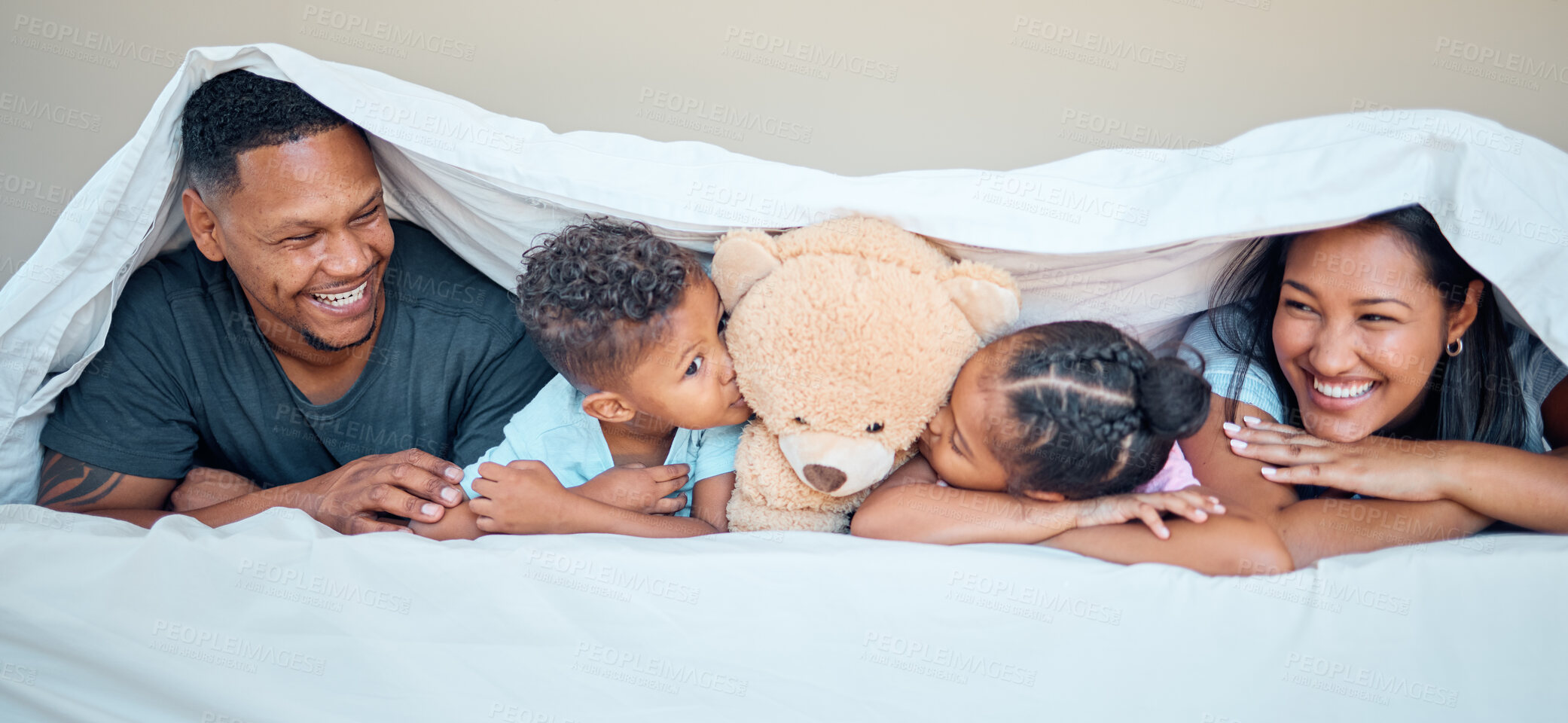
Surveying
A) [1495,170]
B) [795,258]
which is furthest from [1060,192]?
[1495,170]

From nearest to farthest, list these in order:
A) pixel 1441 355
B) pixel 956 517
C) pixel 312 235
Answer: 1. pixel 956 517
2. pixel 1441 355
3. pixel 312 235

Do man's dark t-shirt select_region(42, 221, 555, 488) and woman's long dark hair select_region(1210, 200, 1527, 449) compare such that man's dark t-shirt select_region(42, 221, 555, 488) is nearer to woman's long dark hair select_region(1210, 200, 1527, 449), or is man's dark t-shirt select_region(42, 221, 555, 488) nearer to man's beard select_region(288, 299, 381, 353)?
man's beard select_region(288, 299, 381, 353)

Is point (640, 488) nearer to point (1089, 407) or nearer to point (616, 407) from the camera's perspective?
point (616, 407)

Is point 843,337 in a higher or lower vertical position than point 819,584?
higher

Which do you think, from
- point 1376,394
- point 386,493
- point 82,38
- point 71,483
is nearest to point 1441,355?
point 1376,394

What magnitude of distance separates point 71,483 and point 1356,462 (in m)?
1.87

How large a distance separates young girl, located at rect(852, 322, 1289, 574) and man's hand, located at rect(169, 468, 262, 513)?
1050 mm

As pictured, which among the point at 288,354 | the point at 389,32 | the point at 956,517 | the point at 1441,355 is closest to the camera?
the point at 956,517

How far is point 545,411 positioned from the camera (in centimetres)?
144

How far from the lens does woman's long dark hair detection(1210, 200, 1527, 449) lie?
1.20 meters

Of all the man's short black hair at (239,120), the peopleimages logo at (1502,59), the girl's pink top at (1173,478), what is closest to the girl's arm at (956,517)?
the girl's pink top at (1173,478)

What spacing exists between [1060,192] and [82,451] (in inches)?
59.7

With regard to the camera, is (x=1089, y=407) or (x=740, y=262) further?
(x=740, y=262)

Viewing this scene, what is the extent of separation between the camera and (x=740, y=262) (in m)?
1.22
